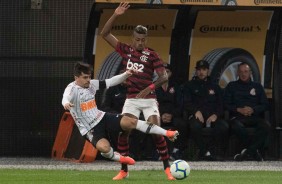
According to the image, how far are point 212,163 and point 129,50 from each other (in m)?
3.61

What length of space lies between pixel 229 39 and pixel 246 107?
1.32 meters

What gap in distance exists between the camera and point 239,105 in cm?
1750

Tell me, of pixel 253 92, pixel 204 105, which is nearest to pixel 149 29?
pixel 204 105

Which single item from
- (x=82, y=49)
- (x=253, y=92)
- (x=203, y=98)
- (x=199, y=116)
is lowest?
(x=199, y=116)

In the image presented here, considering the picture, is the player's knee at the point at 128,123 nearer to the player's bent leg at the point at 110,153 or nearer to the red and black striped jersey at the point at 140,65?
the player's bent leg at the point at 110,153

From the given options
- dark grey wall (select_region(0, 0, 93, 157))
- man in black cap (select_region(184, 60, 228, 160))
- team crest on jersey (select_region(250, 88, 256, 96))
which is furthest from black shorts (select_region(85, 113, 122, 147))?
team crest on jersey (select_region(250, 88, 256, 96))

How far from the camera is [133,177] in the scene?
1387 centimetres

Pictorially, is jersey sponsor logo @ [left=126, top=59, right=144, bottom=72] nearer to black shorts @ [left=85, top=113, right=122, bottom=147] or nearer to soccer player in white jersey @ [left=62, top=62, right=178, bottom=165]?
soccer player in white jersey @ [left=62, top=62, right=178, bottom=165]

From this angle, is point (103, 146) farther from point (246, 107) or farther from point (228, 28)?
point (228, 28)

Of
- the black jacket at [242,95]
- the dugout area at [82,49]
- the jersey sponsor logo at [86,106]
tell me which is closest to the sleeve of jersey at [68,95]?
the jersey sponsor logo at [86,106]

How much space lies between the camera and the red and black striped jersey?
1392 centimetres

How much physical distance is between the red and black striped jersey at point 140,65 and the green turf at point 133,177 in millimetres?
1253

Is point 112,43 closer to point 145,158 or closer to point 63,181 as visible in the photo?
point 63,181

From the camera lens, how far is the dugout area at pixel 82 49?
17.5 m
